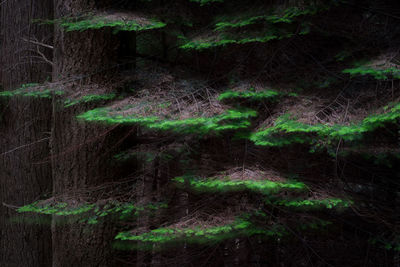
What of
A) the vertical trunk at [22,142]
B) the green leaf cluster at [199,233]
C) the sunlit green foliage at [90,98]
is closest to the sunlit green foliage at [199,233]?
the green leaf cluster at [199,233]

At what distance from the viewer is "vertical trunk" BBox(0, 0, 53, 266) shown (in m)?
5.91

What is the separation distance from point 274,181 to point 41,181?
4110mm

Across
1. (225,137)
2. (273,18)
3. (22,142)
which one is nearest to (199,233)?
(225,137)

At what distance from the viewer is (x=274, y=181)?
3.62 m

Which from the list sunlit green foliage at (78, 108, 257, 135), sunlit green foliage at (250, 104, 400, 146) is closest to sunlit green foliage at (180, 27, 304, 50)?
sunlit green foliage at (78, 108, 257, 135)

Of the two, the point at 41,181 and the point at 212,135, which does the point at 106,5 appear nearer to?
the point at 212,135

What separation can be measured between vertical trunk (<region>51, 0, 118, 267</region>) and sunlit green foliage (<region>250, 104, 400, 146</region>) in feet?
6.48

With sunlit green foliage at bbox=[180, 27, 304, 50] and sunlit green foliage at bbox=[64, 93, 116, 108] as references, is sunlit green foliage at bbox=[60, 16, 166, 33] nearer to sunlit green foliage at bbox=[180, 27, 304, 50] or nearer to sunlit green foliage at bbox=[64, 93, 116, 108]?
sunlit green foliage at bbox=[180, 27, 304, 50]

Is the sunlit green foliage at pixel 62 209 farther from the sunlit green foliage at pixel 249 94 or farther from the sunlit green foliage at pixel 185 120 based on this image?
the sunlit green foliage at pixel 249 94

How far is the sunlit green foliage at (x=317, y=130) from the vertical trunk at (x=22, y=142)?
12.6ft

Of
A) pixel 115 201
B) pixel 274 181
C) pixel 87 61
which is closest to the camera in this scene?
pixel 274 181

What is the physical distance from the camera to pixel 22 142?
5.93 meters

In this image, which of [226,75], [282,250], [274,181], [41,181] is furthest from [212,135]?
[41,181]

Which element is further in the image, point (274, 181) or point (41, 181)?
point (41, 181)
